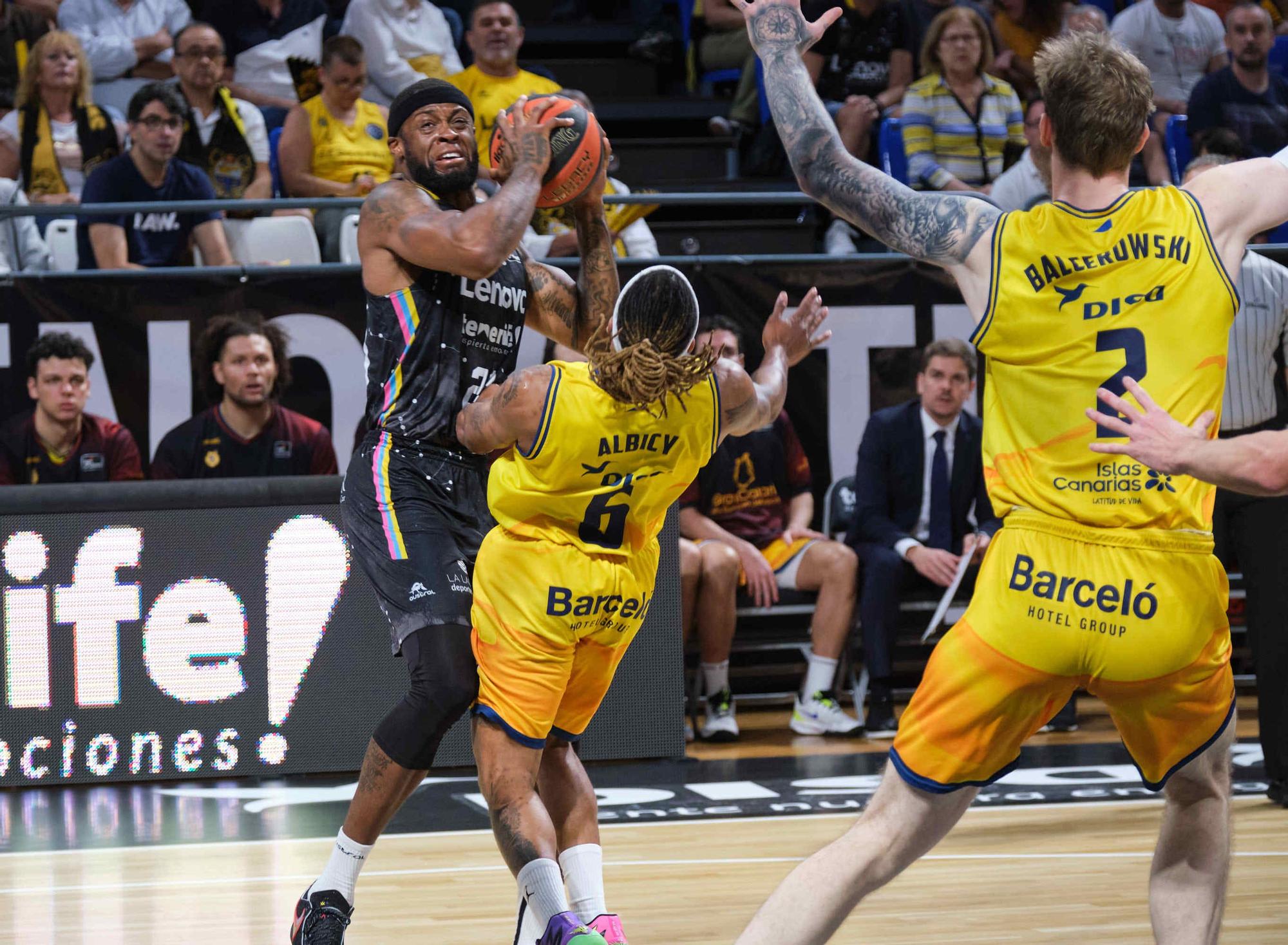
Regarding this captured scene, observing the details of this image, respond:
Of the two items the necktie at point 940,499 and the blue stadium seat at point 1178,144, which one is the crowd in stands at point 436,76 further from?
the necktie at point 940,499

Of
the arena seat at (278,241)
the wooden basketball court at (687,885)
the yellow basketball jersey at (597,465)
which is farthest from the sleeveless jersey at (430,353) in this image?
the arena seat at (278,241)

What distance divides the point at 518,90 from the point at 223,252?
224 centimetres

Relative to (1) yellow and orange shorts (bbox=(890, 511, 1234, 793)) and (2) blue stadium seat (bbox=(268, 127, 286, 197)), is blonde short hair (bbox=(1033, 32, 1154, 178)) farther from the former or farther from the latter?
(2) blue stadium seat (bbox=(268, 127, 286, 197))

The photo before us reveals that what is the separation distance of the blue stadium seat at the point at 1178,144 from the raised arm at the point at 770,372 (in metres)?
6.48

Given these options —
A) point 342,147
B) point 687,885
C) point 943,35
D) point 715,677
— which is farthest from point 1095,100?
point 943,35

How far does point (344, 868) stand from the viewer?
424 cm

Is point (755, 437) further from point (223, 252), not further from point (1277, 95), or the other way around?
point (1277, 95)

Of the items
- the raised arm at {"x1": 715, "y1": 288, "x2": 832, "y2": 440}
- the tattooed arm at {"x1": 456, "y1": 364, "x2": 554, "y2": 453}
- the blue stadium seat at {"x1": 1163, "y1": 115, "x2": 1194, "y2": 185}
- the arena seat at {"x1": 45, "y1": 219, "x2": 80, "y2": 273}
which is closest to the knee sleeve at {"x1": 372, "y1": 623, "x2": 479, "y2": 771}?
the tattooed arm at {"x1": 456, "y1": 364, "x2": 554, "y2": 453}

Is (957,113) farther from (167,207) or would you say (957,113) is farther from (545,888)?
(545,888)

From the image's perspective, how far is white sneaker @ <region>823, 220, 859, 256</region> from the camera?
10016 mm

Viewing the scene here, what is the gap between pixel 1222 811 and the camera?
3.35 metres

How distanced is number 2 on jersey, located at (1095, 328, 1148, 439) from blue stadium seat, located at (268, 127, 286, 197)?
7.39 m

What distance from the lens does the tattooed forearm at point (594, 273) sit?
15.9 feet

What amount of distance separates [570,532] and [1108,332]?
5.11ft
